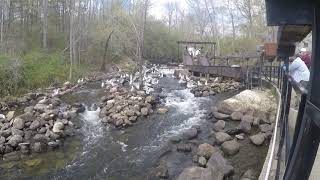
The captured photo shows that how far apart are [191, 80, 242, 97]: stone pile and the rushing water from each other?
3.49 meters

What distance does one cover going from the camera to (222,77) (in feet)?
91.3

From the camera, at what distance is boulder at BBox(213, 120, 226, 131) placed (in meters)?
14.3

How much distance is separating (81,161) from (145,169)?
83.7 inches

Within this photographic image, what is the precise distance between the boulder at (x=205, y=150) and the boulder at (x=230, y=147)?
0.52m

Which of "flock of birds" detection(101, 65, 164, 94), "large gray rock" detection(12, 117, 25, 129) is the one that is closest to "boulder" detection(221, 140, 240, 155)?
"large gray rock" detection(12, 117, 25, 129)

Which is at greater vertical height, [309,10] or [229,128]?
[309,10]

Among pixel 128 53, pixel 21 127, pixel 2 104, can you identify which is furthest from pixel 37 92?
pixel 128 53

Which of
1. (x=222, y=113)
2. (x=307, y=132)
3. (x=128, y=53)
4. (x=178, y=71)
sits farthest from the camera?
(x=128, y=53)

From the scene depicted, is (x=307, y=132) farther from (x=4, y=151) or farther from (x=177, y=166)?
(x=4, y=151)

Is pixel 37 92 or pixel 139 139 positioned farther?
pixel 37 92

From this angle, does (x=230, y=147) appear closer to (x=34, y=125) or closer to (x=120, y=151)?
(x=120, y=151)

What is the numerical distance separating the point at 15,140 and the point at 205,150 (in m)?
6.54

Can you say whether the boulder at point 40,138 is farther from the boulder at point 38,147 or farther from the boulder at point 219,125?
the boulder at point 219,125

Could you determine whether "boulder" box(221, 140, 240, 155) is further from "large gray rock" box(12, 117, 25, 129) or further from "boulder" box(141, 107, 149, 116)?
"large gray rock" box(12, 117, 25, 129)
